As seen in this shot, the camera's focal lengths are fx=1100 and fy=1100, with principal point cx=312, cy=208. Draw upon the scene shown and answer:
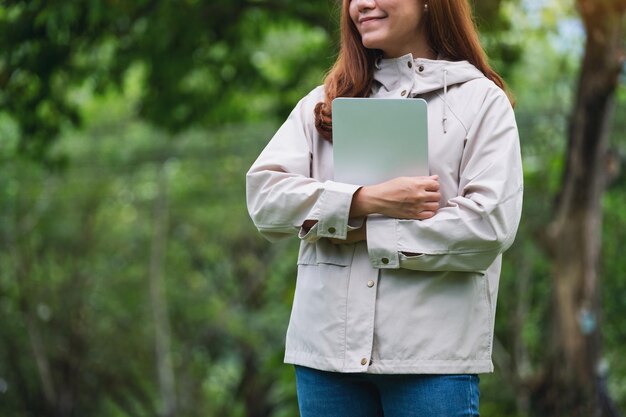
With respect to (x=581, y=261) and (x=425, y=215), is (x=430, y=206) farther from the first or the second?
(x=581, y=261)

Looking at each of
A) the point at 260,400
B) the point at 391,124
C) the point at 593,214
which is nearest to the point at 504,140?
the point at 391,124

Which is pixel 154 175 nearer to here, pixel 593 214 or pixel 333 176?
pixel 593 214

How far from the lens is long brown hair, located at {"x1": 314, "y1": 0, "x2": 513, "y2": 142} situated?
254 cm

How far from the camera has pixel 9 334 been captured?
15562 mm

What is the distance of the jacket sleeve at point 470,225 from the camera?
2.31 metres

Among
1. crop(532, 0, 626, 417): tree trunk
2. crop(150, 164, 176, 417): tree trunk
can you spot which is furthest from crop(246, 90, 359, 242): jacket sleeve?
crop(150, 164, 176, 417): tree trunk

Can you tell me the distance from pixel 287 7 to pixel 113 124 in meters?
7.47

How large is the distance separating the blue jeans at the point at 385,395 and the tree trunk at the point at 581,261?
526 centimetres

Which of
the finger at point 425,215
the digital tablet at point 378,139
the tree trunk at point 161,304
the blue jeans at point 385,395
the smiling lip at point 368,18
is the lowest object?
the tree trunk at point 161,304

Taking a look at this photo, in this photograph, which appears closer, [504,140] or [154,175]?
[504,140]

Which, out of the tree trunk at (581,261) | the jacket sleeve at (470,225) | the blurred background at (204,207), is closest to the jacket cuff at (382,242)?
the jacket sleeve at (470,225)

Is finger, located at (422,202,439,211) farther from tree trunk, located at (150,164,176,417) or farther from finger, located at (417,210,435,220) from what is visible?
tree trunk, located at (150,164,176,417)

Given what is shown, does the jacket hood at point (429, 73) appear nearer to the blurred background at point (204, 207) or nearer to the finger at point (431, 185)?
the finger at point (431, 185)

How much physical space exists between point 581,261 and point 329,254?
5.80 meters
